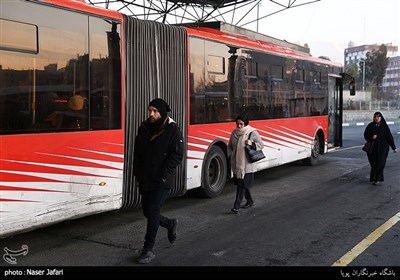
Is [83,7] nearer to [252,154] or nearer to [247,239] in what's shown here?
[252,154]

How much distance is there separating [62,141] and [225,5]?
15.2 metres

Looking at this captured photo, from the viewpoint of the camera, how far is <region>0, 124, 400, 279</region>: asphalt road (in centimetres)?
513

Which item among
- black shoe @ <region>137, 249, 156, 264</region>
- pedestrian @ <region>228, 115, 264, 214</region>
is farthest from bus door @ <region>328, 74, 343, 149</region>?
black shoe @ <region>137, 249, 156, 264</region>

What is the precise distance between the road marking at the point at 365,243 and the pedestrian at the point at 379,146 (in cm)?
299

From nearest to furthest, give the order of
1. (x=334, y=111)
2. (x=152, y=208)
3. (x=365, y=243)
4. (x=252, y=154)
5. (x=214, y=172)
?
(x=152, y=208), (x=365, y=243), (x=252, y=154), (x=214, y=172), (x=334, y=111)

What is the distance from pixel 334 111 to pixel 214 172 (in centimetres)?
739

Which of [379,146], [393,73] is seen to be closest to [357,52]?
[393,73]

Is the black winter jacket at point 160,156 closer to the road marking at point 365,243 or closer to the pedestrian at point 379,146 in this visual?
the road marking at point 365,243

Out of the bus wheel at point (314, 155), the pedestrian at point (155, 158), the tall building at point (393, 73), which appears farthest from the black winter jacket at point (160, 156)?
the tall building at point (393, 73)

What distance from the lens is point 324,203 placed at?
838cm

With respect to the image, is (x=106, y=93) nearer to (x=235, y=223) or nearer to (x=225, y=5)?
(x=235, y=223)

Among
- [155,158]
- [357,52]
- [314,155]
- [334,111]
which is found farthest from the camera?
[357,52]

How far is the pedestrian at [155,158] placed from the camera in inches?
200

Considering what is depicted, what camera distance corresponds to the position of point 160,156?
16.6ft
